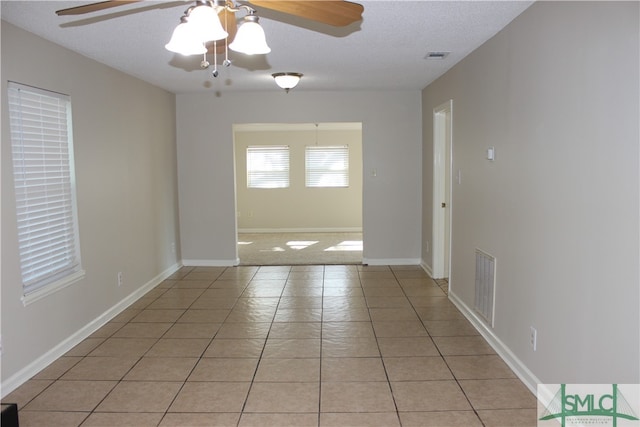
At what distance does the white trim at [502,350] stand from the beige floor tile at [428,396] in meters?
0.42

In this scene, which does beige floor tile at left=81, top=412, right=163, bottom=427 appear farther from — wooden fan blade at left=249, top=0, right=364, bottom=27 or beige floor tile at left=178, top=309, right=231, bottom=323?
wooden fan blade at left=249, top=0, right=364, bottom=27

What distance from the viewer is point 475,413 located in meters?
2.61

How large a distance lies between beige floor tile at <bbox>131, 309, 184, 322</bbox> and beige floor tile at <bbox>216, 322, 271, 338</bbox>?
0.55m

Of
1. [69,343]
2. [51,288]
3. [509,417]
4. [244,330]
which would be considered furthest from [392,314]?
[51,288]

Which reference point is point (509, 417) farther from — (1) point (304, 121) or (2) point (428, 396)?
(1) point (304, 121)

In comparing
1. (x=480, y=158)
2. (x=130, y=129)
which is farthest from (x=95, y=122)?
(x=480, y=158)

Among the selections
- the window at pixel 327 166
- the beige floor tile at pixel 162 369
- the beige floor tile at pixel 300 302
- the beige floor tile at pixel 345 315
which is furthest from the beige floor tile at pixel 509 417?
the window at pixel 327 166

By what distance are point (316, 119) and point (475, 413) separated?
436 centimetres

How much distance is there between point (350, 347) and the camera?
3.57 metres

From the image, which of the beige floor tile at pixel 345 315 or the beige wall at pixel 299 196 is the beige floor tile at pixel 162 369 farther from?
the beige wall at pixel 299 196

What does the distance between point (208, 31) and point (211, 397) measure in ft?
6.68

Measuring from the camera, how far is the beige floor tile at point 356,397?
8.82 ft

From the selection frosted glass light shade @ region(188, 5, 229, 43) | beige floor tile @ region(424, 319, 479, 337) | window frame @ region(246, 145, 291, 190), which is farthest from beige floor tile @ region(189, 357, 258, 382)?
window frame @ region(246, 145, 291, 190)

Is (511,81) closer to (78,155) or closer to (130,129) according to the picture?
(78,155)
